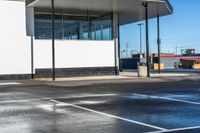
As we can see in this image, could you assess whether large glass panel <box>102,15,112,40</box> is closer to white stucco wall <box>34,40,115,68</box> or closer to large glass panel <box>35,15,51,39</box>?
white stucco wall <box>34,40,115,68</box>

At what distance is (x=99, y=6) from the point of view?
99.1 ft

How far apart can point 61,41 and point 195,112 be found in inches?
767

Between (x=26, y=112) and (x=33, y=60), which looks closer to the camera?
(x=26, y=112)

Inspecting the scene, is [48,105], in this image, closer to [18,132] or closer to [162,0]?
[18,132]

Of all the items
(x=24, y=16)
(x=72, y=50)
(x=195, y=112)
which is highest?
(x=24, y=16)

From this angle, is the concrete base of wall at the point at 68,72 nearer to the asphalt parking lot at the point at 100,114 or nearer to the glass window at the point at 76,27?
the glass window at the point at 76,27

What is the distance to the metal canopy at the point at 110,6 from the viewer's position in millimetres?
28094

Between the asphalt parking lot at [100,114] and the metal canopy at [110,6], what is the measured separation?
13289 mm

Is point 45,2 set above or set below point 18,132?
above

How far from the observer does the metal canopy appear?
92.2ft

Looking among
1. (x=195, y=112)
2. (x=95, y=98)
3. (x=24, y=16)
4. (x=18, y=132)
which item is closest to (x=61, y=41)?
(x=24, y=16)

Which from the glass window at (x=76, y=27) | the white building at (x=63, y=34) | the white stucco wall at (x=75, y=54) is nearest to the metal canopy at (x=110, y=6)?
the white building at (x=63, y=34)

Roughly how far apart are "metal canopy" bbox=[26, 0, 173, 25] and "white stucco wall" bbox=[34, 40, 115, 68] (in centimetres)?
261

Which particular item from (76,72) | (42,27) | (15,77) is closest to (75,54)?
(76,72)
